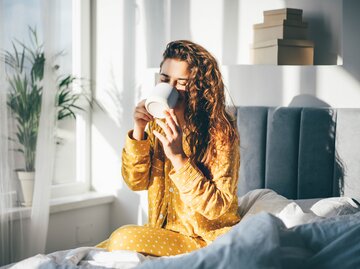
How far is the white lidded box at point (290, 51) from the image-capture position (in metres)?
2.72

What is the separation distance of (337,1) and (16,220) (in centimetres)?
178

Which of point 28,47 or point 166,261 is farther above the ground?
point 28,47

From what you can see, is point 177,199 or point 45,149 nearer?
point 177,199

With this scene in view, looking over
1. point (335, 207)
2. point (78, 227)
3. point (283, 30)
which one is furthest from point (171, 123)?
point (78, 227)

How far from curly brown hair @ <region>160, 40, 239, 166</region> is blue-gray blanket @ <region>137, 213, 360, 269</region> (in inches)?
36.5

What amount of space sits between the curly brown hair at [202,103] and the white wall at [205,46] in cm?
64

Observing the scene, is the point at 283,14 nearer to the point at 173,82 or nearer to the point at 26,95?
the point at 173,82

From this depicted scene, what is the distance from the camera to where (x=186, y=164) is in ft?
6.43

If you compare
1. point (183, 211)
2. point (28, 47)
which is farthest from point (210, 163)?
point (28, 47)

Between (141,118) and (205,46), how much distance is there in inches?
45.7

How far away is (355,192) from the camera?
8.25 feet

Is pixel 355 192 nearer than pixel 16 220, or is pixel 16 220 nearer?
pixel 355 192

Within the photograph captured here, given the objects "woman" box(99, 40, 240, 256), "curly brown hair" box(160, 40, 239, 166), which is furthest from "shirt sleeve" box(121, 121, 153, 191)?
"curly brown hair" box(160, 40, 239, 166)

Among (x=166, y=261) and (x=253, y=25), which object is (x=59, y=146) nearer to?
(x=253, y=25)
